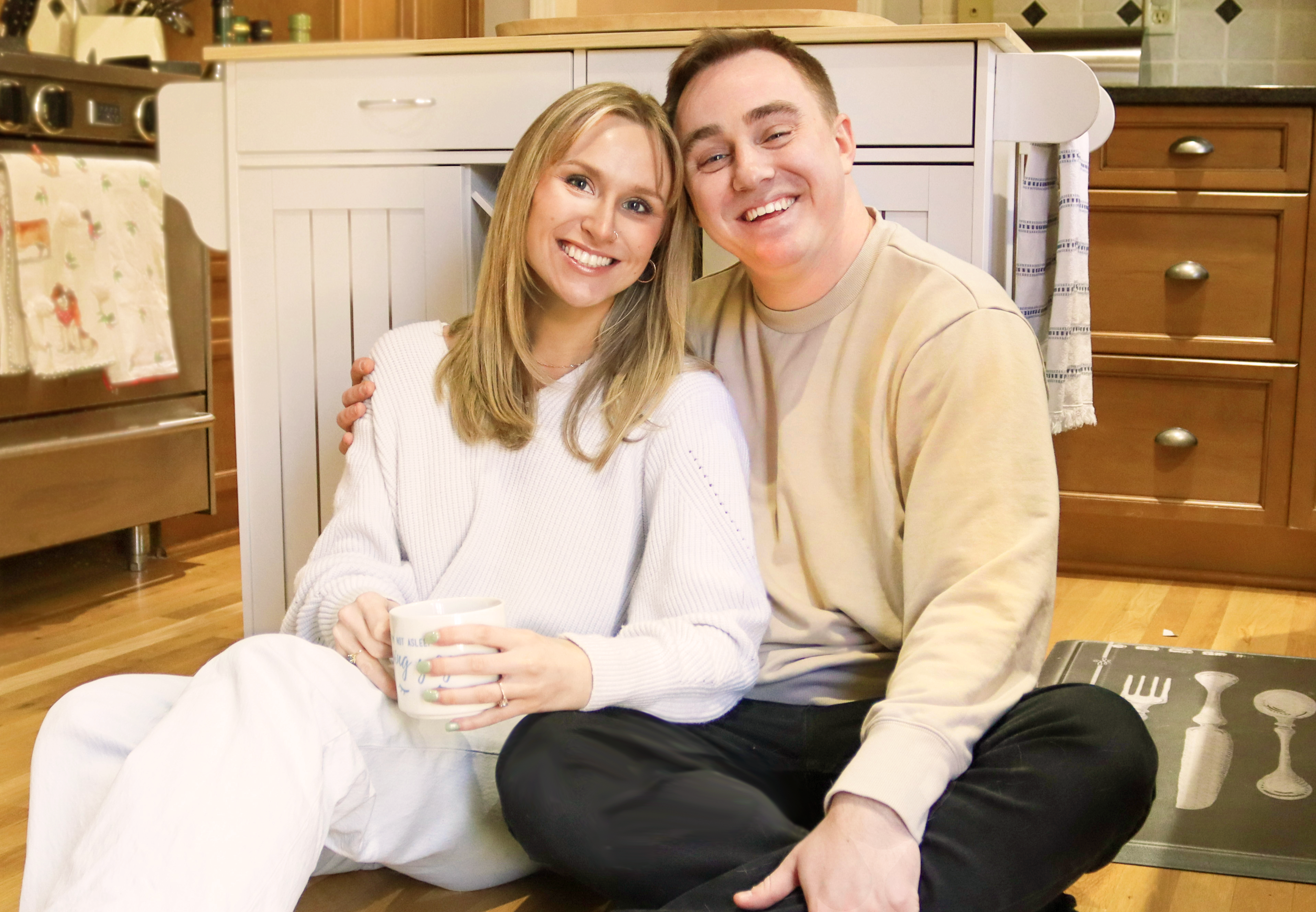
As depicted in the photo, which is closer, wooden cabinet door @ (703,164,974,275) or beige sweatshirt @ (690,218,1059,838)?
beige sweatshirt @ (690,218,1059,838)

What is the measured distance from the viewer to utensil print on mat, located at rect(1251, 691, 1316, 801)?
4.97 feet

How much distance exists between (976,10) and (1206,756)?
6.34 feet

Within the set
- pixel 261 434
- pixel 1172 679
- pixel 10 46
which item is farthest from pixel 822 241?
pixel 10 46

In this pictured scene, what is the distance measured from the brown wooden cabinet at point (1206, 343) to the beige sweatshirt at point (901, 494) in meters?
1.37

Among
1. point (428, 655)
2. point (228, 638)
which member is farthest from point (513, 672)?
point (228, 638)

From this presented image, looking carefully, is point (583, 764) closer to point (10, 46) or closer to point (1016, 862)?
point (1016, 862)

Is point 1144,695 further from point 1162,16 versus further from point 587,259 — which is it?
point 1162,16

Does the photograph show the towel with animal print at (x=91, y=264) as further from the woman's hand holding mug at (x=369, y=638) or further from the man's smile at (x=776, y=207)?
the man's smile at (x=776, y=207)

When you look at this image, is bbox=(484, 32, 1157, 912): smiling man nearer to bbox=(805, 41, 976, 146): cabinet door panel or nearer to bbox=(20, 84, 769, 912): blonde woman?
bbox=(20, 84, 769, 912): blonde woman

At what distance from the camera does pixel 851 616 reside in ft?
3.99

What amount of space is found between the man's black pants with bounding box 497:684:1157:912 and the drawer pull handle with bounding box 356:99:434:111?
34.9 inches

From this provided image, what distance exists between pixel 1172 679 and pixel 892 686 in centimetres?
110

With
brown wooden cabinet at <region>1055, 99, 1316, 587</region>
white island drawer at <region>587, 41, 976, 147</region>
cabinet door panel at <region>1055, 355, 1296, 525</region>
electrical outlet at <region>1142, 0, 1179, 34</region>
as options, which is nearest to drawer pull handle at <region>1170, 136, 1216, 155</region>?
brown wooden cabinet at <region>1055, 99, 1316, 587</region>

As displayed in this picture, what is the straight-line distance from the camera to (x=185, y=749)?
955 millimetres
